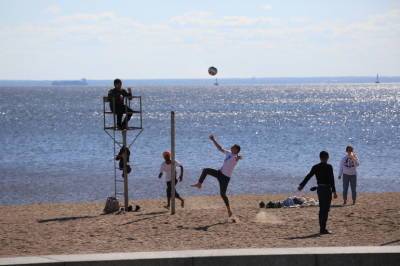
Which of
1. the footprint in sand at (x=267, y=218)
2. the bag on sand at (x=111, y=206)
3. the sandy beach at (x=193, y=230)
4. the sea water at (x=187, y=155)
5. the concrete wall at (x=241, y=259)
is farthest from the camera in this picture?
the sea water at (x=187, y=155)

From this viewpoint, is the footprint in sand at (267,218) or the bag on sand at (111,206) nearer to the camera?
the footprint in sand at (267,218)

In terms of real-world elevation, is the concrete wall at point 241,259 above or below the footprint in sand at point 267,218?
above

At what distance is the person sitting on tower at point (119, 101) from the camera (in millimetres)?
17656

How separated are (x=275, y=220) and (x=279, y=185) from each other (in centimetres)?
1656

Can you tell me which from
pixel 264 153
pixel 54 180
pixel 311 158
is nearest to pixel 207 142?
pixel 264 153

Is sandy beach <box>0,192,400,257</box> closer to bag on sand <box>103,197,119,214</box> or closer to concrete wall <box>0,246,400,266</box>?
bag on sand <box>103,197,119,214</box>

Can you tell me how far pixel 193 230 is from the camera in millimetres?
14570

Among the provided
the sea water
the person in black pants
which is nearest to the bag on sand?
the person in black pants

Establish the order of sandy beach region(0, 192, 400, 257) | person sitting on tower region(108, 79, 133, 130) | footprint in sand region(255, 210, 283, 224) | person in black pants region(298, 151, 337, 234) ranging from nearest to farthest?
1. sandy beach region(0, 192, 400, 257)
2. person in black pants region(298, 151, 337, 234)
3. footprint in sand region(255, 210, 283, 224)
4. person sitting on tower region(108, 79, 133, 130)

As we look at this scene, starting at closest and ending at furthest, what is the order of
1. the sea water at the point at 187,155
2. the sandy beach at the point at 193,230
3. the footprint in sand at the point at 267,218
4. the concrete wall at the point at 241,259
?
the concrete wall at the point at 241,259
the sandy beach at the point at 193,230
the footprint in sand at the point at 267,218
the sea water at the point at 187,155

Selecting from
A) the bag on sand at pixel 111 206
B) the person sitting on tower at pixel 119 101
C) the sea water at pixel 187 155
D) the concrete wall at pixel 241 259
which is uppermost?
the person sitting on tower at pixel 119 101

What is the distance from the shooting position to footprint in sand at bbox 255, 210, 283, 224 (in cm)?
1567

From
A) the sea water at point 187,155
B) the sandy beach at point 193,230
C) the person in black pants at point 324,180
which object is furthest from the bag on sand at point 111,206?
the sea water at point 187,155

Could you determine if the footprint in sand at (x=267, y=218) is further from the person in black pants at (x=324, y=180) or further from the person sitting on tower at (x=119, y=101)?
the person sitting on tower at (x=119, y=101)
